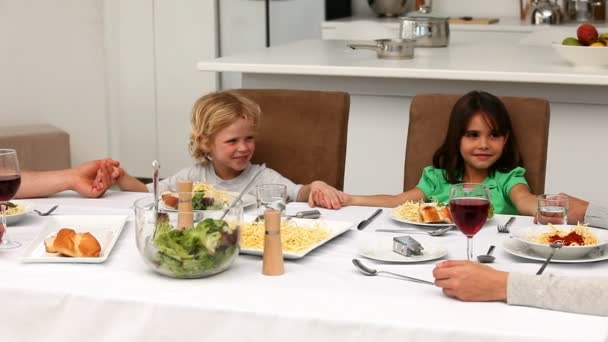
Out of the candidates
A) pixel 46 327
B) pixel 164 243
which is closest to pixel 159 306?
pixel 164 243

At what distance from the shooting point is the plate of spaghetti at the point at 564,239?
6.07 ft

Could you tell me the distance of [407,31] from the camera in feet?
14.4

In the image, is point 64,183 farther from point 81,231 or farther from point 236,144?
point 236,144

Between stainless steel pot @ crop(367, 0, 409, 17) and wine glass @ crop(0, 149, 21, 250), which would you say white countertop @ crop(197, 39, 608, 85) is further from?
wine glass @ crop(0, 149, 21, 250)

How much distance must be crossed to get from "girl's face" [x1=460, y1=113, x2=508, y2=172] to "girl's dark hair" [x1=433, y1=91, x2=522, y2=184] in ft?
0.04

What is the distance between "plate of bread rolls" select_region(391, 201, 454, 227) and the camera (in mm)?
2135

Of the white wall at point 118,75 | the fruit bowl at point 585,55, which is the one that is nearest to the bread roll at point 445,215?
the fruit bowl at point 585,55

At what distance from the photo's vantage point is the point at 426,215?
7.02ft

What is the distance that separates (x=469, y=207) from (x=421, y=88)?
194 centimetres

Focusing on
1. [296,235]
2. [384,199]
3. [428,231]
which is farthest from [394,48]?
[296,235]

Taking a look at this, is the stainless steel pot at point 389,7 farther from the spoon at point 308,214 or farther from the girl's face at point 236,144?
the spoon at point 308,214

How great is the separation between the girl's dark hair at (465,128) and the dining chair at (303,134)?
0.29 meters

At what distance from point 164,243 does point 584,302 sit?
686mm

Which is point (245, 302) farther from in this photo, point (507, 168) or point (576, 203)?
point (507, 168)
